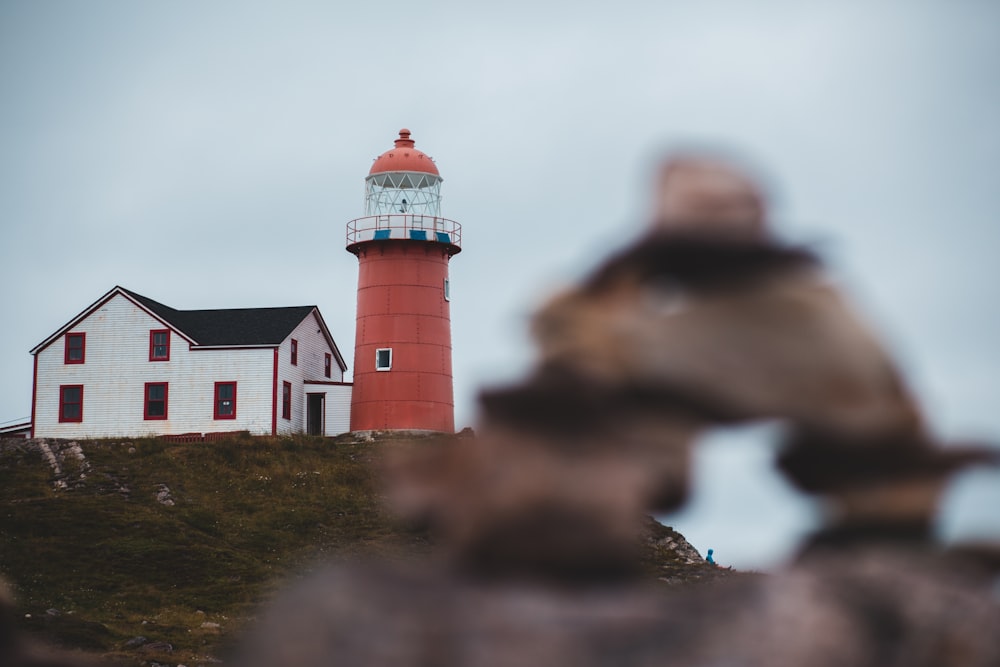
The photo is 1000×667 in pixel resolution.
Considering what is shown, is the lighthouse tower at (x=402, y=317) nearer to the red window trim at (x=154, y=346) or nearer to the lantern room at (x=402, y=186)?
the lantern room at (x=402, y=186)

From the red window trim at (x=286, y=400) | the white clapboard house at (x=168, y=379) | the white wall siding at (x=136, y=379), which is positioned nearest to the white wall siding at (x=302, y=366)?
the white clapboard house at (x=168, y=379)

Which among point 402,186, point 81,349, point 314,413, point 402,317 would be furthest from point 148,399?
point 402,186

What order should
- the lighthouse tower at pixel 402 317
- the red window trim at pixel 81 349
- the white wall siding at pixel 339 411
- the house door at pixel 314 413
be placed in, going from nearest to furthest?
the lighthouse tower at pixel 402 317, the red window trim at pixel 81 349, the white wall siding at pixel 339 411, the house door at pixel 314 413

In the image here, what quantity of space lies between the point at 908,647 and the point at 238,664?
9.56 feet

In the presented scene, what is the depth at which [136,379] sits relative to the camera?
177ft

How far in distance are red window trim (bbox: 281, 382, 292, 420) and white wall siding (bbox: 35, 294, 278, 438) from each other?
1045 mm

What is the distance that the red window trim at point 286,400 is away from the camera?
5352 centimetres

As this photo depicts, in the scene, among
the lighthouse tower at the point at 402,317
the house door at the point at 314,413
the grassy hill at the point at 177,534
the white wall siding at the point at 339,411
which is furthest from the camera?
the house door at the point at 314,413

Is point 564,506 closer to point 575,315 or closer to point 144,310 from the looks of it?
→ point 575,315

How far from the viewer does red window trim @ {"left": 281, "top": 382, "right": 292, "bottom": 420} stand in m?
53.5

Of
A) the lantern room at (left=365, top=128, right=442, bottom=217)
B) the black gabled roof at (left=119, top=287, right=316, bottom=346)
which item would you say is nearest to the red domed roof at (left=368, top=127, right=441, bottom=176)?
the lantern room at (left=365, top=128, right=442, bottom=217)

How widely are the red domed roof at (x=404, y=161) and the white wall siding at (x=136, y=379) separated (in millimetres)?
10435

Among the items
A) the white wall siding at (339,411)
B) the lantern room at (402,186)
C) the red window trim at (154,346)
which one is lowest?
the white wall siding at (339,411)

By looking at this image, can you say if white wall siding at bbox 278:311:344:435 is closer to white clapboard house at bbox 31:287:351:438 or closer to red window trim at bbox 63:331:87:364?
white clapboard house at bbox 31:287:351:438
